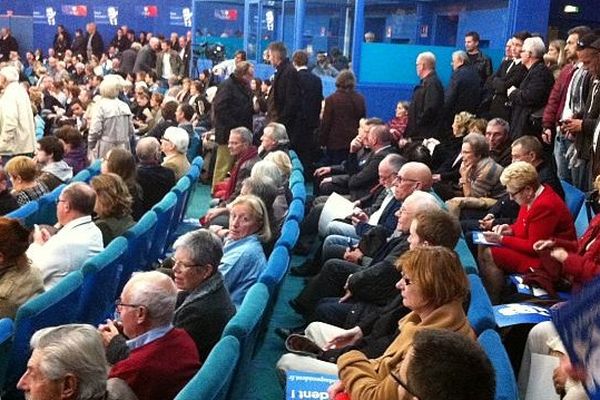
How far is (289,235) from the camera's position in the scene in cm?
426

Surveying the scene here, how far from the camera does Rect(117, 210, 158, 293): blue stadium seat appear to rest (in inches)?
174

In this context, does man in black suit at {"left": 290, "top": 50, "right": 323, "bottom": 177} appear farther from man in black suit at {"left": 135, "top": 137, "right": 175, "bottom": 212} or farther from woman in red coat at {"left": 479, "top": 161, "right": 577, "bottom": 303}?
woman in red coat at {"left": 479, "top": 161, "right": 577, "bottom": 303}

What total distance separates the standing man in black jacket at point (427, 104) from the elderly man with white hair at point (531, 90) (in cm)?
104

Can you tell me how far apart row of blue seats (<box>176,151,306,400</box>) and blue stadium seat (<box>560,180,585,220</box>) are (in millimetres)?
1876

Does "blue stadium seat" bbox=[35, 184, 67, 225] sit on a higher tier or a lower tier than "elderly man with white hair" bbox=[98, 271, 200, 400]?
lower

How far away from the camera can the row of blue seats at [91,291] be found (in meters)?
3.22

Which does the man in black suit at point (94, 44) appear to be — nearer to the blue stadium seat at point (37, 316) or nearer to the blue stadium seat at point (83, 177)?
the blue stadium seat at point (83, 177)

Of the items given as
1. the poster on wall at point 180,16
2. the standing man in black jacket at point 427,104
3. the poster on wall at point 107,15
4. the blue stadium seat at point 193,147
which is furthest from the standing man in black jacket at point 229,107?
the poster on wall at point 107,15

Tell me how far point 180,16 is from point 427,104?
1506 cm

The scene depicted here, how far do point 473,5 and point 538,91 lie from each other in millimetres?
5523

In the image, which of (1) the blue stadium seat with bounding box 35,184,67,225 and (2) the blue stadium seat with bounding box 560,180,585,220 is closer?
(2) the blue stadium seat with bounding box 560,180,585,220

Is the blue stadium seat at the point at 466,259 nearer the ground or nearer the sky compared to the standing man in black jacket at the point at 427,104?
nearer the ground

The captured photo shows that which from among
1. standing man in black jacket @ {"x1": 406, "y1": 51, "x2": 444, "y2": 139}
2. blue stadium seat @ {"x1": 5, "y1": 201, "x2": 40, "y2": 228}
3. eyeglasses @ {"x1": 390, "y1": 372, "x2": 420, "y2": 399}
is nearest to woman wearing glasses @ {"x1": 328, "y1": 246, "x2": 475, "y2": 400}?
eyeglasses @ {"x1": 390, "y1": 372, "x2": 420, "y2": 399}

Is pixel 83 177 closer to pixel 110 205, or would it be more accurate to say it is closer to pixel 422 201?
pixel 110 205
